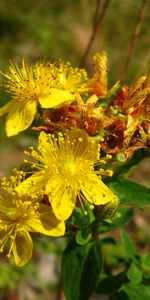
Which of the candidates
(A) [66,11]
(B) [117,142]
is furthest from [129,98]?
(A) [66,11]

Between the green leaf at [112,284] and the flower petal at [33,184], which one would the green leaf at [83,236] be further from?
the green leaf at [112,284]

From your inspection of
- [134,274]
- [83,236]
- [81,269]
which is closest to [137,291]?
[134,274]

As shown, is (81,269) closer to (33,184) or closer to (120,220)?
(120,220)

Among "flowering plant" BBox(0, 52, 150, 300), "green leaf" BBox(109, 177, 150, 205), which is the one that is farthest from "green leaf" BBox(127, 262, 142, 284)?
"green leaf" BBox(109, 177, 150, 205)

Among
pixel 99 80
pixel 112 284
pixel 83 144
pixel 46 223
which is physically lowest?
pixel 112 284

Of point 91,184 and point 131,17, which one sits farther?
point 131,17

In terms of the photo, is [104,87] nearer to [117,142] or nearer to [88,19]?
[117,142]
